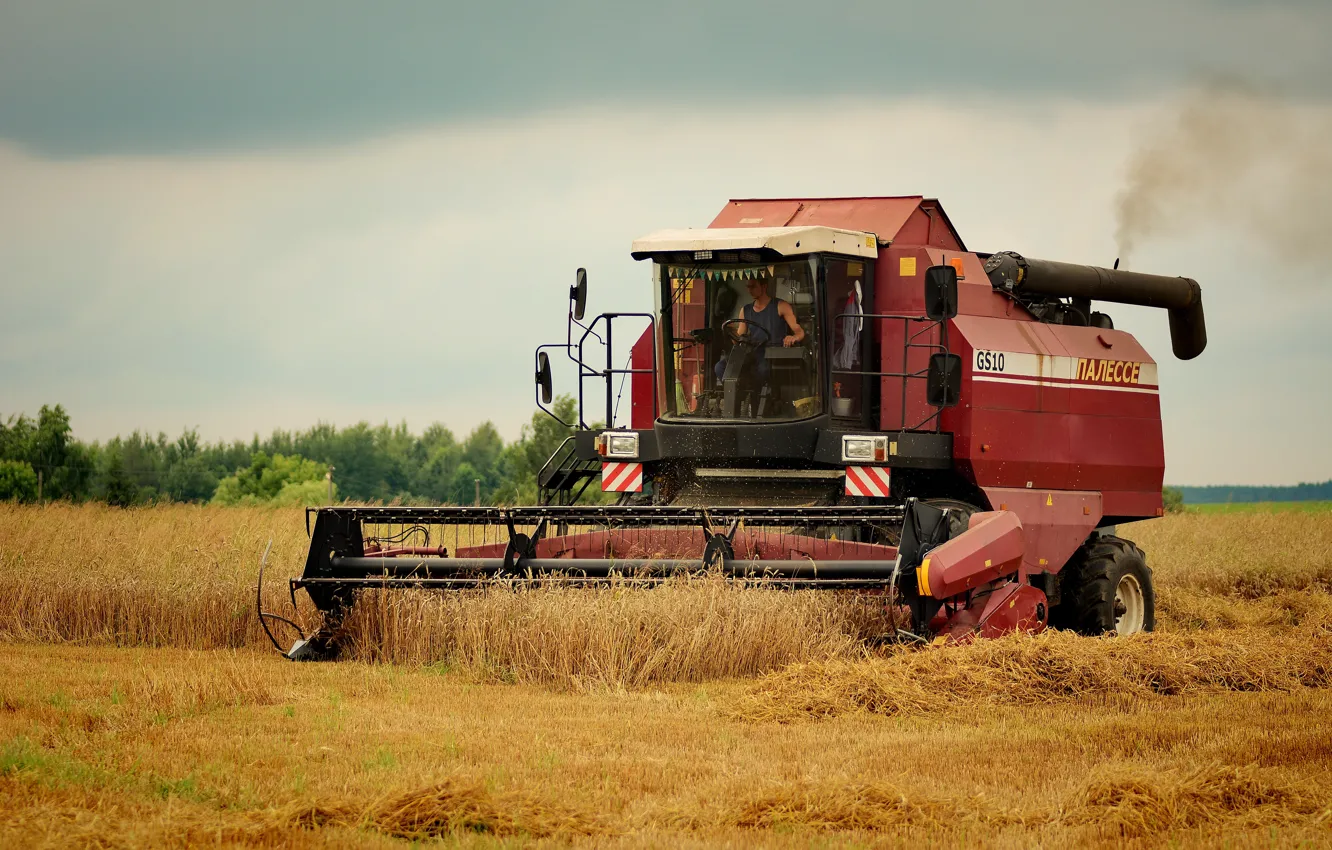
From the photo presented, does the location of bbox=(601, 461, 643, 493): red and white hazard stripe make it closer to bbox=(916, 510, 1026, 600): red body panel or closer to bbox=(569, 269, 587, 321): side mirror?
bbox=(569, 269, 587, 321): side mirror

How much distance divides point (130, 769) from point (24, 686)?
2726 millimetres

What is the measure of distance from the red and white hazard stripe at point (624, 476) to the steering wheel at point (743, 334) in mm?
1232

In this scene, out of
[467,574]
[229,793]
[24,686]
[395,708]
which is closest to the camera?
[229,793]

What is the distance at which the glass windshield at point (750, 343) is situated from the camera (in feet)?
35.4

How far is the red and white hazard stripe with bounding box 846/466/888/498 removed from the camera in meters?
10.4

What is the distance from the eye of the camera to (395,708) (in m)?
7.46

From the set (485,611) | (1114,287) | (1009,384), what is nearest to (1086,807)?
(485,611)

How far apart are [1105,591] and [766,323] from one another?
3364 millimetres

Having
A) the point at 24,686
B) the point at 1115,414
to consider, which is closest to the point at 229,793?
the point at 24,686

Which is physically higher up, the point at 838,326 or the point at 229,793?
the point at 838,326

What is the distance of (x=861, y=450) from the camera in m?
10.4

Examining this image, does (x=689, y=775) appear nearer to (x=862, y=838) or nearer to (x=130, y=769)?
(x=862, y=838)

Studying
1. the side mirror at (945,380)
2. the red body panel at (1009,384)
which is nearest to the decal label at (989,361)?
the red body panel at (1009,384)

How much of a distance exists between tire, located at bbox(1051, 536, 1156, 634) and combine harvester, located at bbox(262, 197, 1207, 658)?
2 cm
